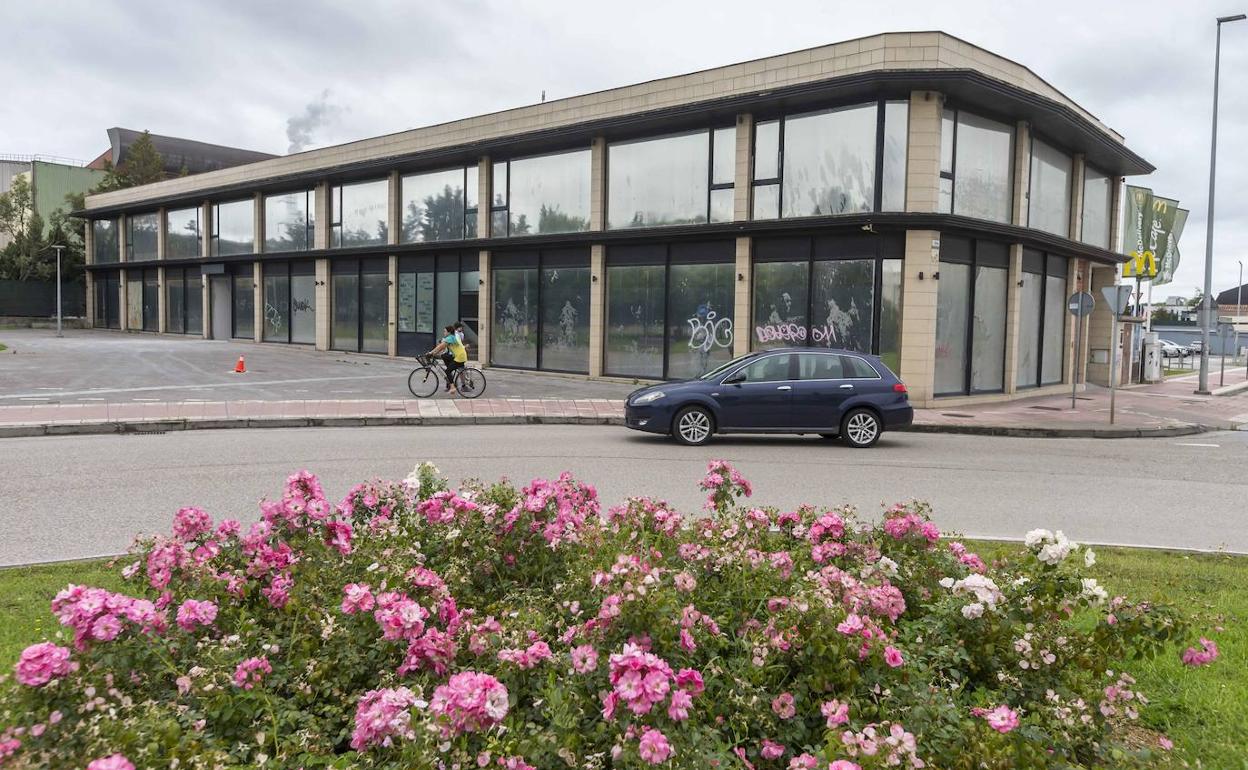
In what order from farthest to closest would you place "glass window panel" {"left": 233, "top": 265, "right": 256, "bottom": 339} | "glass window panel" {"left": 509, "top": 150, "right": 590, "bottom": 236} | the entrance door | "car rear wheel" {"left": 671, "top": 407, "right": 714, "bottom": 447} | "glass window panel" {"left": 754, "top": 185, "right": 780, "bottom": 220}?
the entrance door, "glass window panel" {"left": 233, "top": 265, "right": 256, "bottom": 339}, "glass window panel" {"left": 509, "top": 150, "right": 590, "bottom": 236}, "glass window panel" {"left": 754, "top": 185, "right": 780, "bottom": 220}, "car rear wheel" {"left": 671, "top": 407, "right": 714, "bottom": 447}

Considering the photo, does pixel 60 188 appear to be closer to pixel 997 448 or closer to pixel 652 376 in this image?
pixel 652 376

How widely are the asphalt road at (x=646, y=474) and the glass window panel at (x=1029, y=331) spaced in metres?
8.04

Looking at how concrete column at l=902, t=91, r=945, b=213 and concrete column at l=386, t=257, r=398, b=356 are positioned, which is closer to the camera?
concrete column at l=902, t=91, r=945, b=213

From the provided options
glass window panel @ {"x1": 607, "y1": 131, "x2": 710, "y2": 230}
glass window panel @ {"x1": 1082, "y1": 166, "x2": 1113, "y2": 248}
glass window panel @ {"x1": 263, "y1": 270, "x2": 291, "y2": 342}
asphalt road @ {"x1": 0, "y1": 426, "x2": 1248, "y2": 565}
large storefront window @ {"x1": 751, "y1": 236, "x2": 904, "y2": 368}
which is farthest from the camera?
glass window panel @ {"x1": 263, "y1": 270, "x2": 291, "y2": 342}

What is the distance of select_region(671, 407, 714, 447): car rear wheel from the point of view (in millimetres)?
13586

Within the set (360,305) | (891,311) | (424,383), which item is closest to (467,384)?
(424,383)

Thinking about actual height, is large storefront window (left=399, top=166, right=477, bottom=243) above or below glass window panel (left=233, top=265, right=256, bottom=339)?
above

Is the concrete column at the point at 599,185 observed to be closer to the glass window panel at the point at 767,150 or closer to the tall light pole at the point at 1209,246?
the glass window panel at the point at 767,150

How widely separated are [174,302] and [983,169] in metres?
37.3

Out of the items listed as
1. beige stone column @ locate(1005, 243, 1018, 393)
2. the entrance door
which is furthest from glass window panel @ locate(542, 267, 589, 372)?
the entrance door

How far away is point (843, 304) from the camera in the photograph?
19984 mm

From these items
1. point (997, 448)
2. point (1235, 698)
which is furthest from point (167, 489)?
point (997, 448)

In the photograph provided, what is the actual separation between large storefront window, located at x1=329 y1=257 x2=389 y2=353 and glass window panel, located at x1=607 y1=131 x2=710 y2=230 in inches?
412

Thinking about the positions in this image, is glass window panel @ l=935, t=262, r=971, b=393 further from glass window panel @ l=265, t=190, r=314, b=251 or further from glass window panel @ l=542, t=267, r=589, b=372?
glass window panel @ l=265, t=190, r=314, b=251
